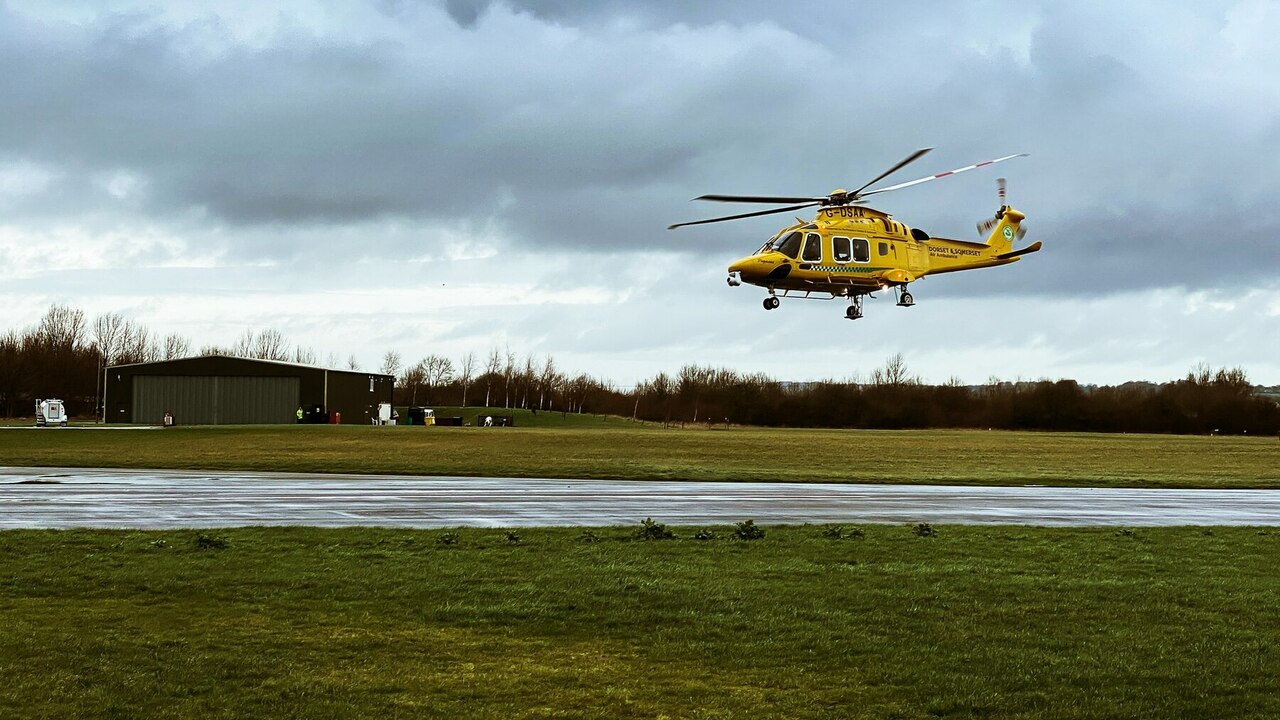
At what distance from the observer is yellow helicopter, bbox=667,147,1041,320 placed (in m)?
32.7

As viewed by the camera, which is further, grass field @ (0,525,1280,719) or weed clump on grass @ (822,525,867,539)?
weed clump on grass @ (822,525,867,539)

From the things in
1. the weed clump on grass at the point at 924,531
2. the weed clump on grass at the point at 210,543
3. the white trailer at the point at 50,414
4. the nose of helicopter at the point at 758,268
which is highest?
the nose of helicopter at the point at 758,268

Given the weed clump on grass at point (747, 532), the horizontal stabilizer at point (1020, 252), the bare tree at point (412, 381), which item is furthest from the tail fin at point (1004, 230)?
the bare tree at point (412, 381)

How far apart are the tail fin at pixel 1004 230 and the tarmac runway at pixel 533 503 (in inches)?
302

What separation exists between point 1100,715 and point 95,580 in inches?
433

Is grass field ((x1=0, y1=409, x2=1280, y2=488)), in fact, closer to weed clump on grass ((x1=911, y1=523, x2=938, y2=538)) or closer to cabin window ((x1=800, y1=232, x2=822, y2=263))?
cabin window ((x1=800, y1=232, x2=822, y2=263))

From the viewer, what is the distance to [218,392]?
296 ft

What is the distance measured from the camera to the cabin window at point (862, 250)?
3391 centimetres

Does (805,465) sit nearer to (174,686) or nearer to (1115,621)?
(1115,621)

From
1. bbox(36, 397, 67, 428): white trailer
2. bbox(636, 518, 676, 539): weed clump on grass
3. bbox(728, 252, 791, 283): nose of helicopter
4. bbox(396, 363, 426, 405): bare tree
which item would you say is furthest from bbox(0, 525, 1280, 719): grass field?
bbox(396, 363, 426, 405): bare tree

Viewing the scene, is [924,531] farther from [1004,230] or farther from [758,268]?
[1004,230]

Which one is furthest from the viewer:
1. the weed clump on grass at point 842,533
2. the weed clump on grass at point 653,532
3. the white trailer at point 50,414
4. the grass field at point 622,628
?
the white trailer at point 50,414

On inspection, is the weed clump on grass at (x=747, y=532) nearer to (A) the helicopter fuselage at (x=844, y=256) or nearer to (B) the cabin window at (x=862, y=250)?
(A) the helicopter fuselage at (x=844, y=256)

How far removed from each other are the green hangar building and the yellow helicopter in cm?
6205
